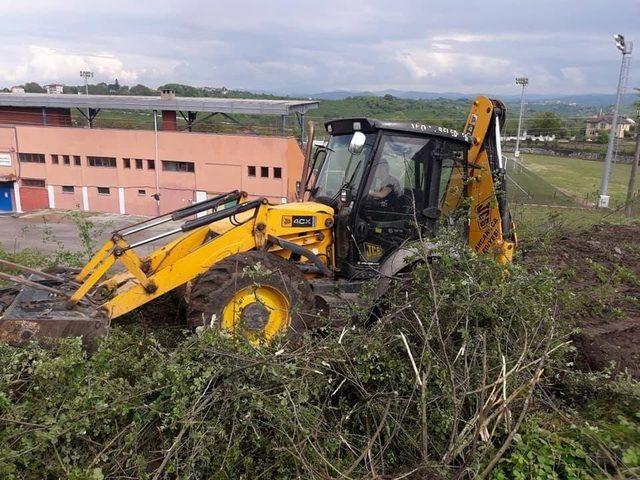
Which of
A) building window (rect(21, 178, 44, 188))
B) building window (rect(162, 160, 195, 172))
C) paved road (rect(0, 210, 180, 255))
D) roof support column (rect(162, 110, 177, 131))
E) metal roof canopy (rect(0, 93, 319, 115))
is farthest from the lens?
building window (rect(21, 178, 44, 188))

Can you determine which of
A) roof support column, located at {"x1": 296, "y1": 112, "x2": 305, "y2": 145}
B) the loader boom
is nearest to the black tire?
the loader boom

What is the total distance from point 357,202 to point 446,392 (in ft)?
8.29

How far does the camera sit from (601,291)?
710cm

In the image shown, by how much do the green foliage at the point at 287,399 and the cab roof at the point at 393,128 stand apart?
→ 200 centimetres

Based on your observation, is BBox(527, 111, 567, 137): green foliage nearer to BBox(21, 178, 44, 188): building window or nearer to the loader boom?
BBox(21, 178, 44, 188): building window

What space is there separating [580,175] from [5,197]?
40.6 metres

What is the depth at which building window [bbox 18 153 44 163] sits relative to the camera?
3046cm

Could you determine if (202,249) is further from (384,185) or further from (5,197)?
(5,197)

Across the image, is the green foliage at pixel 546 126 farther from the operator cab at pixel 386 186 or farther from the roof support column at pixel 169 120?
the operator cab at pixel 386 186

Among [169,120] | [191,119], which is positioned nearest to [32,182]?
[169,120]

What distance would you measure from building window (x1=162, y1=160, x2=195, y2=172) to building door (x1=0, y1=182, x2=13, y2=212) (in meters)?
10.1

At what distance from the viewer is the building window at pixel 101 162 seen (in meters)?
29.7

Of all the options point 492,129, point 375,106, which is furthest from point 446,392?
point 375,106

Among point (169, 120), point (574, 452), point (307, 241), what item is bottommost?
point (574, 452)
